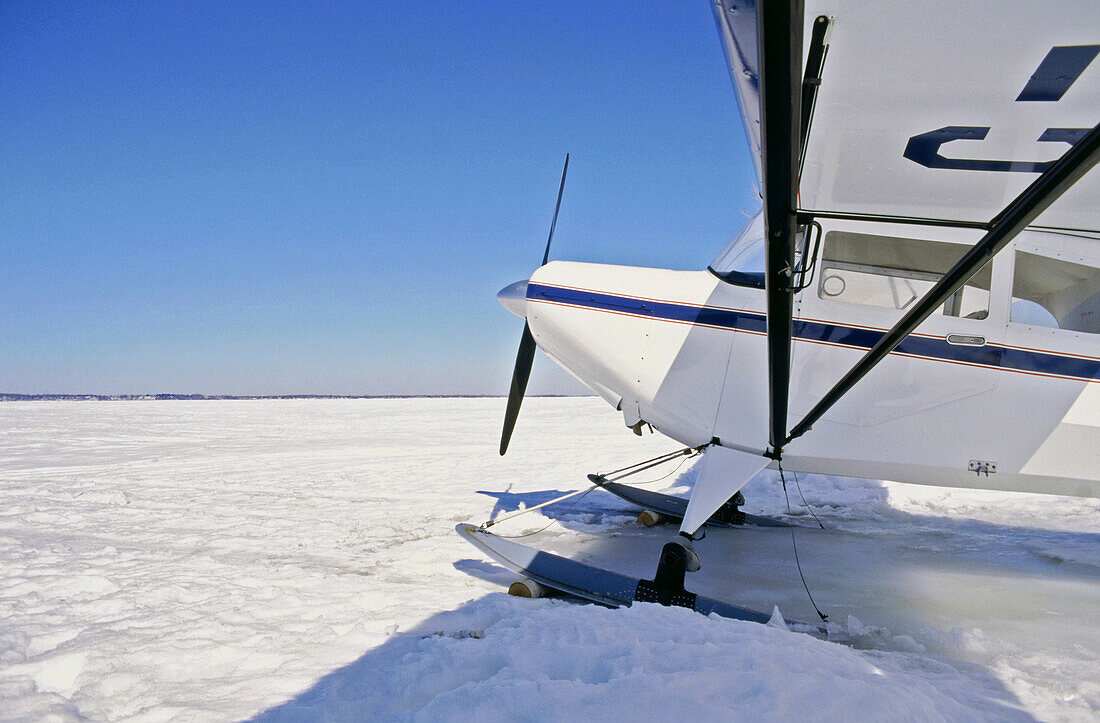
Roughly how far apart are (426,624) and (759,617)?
1.88m

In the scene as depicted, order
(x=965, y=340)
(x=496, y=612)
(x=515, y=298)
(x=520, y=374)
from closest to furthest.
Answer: (x=496, y=612) < (x=965, y=340) < (x=515, y=298) < (x=520, y=374)

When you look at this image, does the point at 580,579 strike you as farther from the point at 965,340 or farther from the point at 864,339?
the point at 965,340

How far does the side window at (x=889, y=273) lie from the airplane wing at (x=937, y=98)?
1.17 m

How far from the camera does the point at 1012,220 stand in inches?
66.1

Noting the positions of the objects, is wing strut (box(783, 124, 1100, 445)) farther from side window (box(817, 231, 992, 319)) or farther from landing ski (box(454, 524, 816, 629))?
landing ski (box(454, 524, 816, 629))

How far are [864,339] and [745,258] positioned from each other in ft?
3.18

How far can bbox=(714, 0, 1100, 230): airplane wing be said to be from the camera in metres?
1.49

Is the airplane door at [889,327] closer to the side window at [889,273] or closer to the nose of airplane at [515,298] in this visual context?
the side window at [889,273]

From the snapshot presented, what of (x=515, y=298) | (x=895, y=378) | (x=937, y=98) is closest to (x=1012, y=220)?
(x=937, y=98)

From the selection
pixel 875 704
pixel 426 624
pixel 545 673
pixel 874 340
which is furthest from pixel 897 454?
pixel 426 624

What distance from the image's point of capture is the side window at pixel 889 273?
12.1ft

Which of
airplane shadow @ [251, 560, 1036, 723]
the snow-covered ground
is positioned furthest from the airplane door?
airplane shadow @ [251, 560, 1036, 723]

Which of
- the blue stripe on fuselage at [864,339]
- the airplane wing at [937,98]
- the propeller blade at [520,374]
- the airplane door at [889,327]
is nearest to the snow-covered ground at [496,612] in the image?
the propeller blade at [520,374]

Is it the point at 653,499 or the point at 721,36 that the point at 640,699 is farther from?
the point at 653,499
